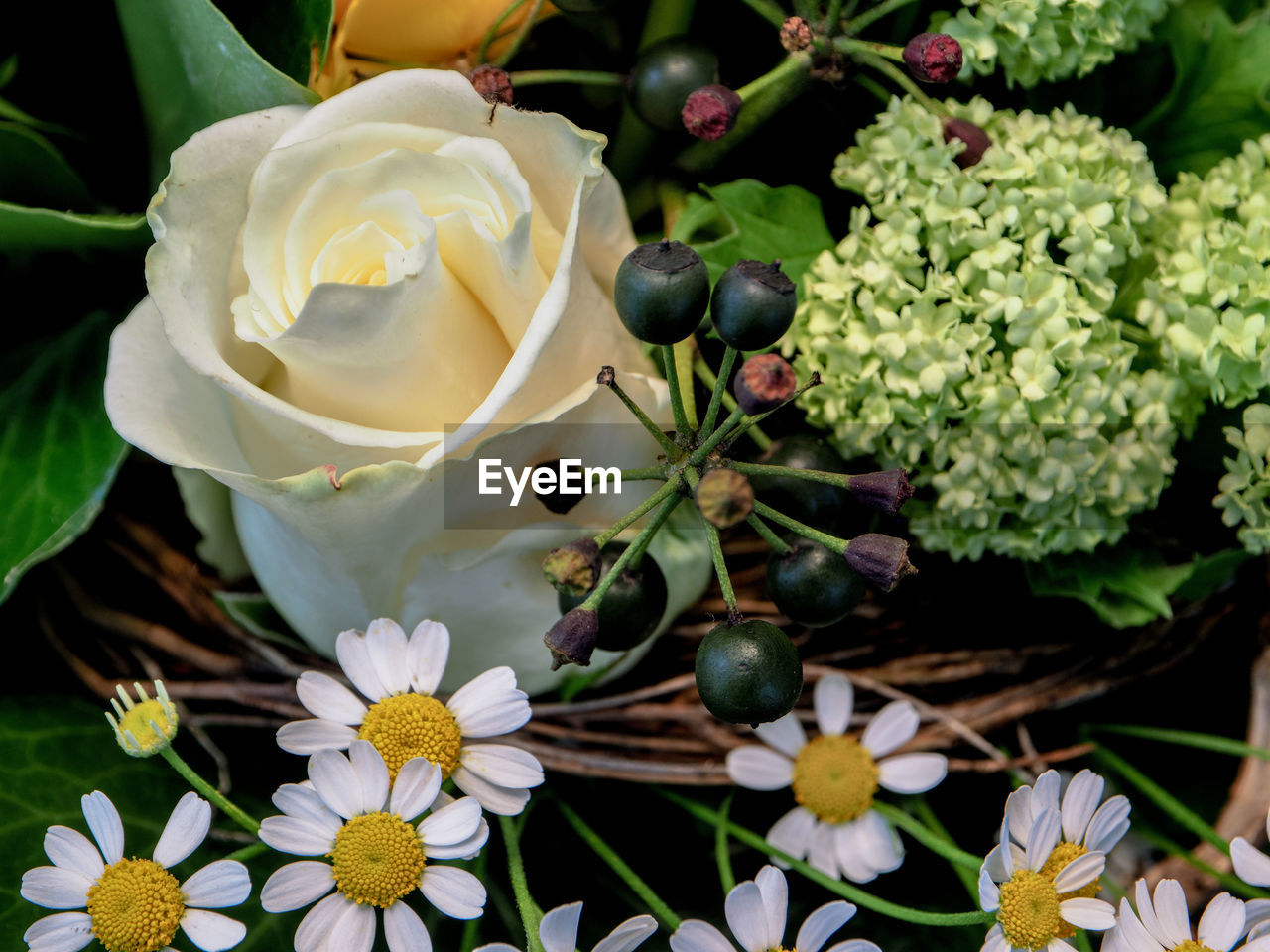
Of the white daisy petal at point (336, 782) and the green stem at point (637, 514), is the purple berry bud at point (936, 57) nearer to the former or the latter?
the green stem at point (637, 514)

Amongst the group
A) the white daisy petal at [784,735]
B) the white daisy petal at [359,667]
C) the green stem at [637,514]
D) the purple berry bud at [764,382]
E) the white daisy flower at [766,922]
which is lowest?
the white daisy petal at [784,735]

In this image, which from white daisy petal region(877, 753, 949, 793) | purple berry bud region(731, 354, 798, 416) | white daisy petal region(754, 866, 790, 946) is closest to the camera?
purple berry bud region(731, 354, 798, 416)

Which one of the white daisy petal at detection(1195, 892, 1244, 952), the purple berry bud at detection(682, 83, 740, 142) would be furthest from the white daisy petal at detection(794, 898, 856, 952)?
the purple berry bud at detection(682, 83, 740, 142)

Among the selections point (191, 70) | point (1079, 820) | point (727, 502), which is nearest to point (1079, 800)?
point (1079, 820)

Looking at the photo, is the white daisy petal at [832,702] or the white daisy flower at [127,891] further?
the white daisy petal at [832,702]

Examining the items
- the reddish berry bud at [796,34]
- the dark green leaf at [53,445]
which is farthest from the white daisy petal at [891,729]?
the dark green leaf at [53,445]

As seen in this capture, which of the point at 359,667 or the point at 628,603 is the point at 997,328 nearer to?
the point at 628,603

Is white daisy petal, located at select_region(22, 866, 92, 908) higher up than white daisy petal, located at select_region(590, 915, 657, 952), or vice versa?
white daisy petal, located at select_region(590, 915, 657, 952)

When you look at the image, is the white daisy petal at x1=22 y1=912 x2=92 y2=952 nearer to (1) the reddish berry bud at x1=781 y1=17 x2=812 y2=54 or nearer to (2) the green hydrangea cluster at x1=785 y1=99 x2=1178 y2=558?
(2) the green hydrangea cluster at x1=785 y1=99 x2=1178 y2=558
